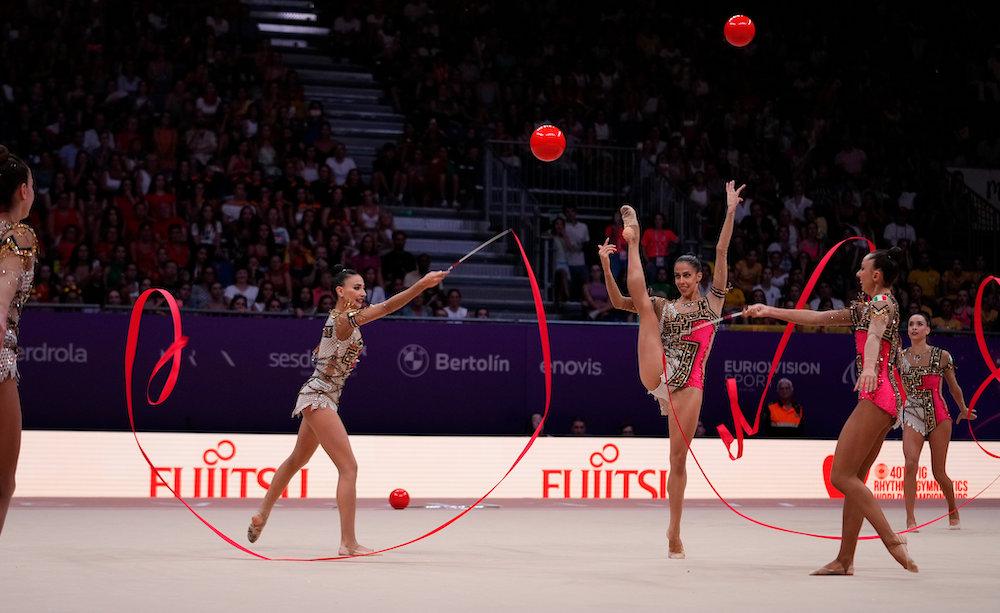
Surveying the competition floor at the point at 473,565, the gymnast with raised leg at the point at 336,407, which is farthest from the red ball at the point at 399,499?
the gymnast with raised leg at the point at 336,407

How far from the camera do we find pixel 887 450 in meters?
14.4

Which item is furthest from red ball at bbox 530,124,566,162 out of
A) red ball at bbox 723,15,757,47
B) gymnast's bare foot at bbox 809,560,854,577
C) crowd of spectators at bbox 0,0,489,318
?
crowd of spectators at bbox 0,0,489,318

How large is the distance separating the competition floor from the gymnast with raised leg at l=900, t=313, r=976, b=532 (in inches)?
24.7

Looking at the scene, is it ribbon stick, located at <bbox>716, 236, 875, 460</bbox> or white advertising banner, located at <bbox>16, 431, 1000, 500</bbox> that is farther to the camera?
white advertising banner, located at <bbox>16, 431, 1000, 500</bbox>

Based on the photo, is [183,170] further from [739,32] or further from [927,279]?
[927,279]

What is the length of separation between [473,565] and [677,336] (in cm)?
207

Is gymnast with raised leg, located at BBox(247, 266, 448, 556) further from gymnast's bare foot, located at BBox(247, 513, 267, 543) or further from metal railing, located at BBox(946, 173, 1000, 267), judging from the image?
metal railing, located at BBox(946, 173, 1000, 267)

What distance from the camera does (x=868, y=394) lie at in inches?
282

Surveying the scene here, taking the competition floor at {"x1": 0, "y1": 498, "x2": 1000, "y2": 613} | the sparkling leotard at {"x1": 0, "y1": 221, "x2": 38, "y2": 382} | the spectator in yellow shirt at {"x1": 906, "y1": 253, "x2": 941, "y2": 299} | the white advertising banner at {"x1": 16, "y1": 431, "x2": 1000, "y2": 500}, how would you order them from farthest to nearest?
the spectator in yellow shirt at {"x1": 906, "y1": 253, "x2": 941, "y2": 299}, the white advertising banner at {"x1": 16, "y1": 431, "x2": 1000, "y2": 500}, the competition floor at {"x1": 0, "y1": 498, "x2": 1000, "y2": 613}, the sparkling leotard at {"x1": 0, "y1": 221, "x2": 38, "y2": 382}

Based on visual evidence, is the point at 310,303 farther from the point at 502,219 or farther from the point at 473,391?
the point at 502,219

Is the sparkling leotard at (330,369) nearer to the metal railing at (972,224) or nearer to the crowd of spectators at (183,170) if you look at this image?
the crowd of spectators at (183,170)

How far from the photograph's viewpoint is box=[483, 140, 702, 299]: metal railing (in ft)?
60.1

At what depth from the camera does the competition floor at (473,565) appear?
20.4ft

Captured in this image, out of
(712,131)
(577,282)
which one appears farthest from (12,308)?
(712,131)
